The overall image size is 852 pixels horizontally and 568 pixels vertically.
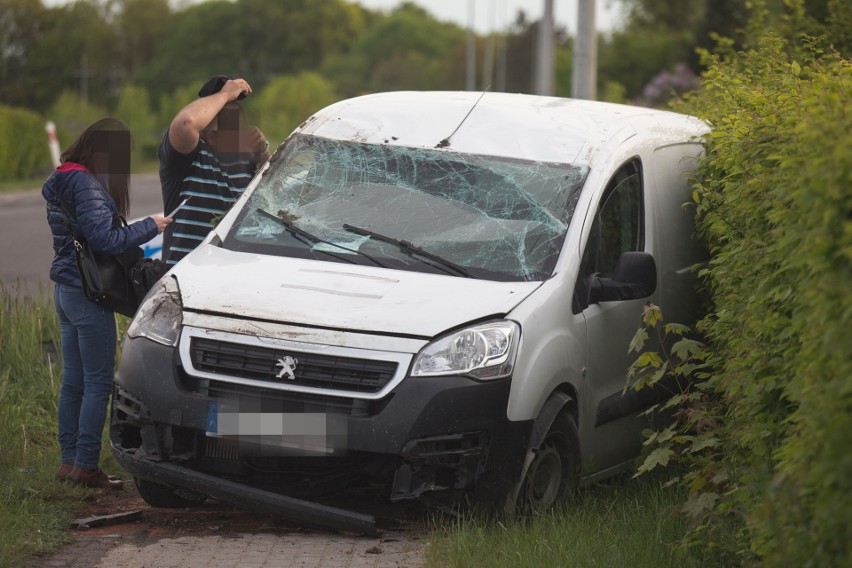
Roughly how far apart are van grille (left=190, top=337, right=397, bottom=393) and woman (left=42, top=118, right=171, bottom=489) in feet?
3.55

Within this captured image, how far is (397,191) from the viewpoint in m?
6.00

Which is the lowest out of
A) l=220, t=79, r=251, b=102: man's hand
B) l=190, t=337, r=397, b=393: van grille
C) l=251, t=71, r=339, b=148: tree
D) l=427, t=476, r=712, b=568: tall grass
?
l=251, t=71, r=339, b=148: tree

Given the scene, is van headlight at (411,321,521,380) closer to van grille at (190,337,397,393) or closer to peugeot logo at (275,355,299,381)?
van grille at (190,337,397,393)

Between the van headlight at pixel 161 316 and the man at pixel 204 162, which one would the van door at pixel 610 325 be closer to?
the van headlight at pixel 161 316

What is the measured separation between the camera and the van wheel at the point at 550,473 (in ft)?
17.1

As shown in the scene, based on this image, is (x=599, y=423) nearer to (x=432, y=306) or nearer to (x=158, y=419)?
(x=432, y=306)

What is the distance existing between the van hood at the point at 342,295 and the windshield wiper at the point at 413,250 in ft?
0.30

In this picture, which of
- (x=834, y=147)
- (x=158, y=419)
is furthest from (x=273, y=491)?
(x=834, y=147)

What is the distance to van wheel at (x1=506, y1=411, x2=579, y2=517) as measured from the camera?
17.1 ft

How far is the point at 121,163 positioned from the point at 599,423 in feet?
8.02

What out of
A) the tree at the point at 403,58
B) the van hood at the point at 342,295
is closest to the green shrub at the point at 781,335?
the van hood at the point at 342,295

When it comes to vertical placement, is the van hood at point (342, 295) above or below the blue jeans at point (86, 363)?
above

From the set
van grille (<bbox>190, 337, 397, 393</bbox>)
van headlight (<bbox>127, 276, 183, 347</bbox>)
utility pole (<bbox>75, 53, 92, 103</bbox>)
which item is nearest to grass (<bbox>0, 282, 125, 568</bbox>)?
Result: van headlight (<bbox>127, 276, 183, 347</bbox>)

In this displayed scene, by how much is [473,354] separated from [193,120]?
7.08ft
